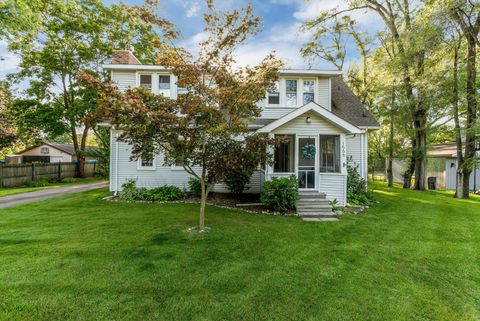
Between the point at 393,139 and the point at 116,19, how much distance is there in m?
25.5

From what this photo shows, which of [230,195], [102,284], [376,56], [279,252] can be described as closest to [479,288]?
[279,252]

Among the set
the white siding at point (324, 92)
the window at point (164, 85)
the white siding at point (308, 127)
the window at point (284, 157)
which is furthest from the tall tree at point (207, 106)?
the white siding at point (324, 92)

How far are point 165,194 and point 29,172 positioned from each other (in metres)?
12.5

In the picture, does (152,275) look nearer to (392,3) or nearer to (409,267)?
(409,267)

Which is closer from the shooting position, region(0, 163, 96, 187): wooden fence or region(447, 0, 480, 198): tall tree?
region(447, 0, 480, 198): tall tree

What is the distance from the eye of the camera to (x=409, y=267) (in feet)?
15.3

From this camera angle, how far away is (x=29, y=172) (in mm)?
16391

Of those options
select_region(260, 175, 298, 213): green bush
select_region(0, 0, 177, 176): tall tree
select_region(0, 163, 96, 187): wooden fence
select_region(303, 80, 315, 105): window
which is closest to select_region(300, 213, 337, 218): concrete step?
select_region(260, 175, 298, 213): green bush

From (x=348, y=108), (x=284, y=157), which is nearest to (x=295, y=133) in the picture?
(x=284, y=157)

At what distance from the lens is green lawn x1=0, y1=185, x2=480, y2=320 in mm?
3307

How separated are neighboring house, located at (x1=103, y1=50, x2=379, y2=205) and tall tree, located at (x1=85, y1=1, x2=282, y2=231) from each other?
3.32 metres

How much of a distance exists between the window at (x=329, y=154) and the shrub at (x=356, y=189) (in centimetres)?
149

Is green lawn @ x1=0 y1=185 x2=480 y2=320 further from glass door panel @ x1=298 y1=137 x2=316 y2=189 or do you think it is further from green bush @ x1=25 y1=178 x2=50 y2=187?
green bush @ x1=25 y1=178 x2=50 y2=187

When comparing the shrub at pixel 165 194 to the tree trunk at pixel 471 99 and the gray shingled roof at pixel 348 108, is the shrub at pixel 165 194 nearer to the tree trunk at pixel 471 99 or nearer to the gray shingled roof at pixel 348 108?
the gray shingled roof at pixel 348 108
